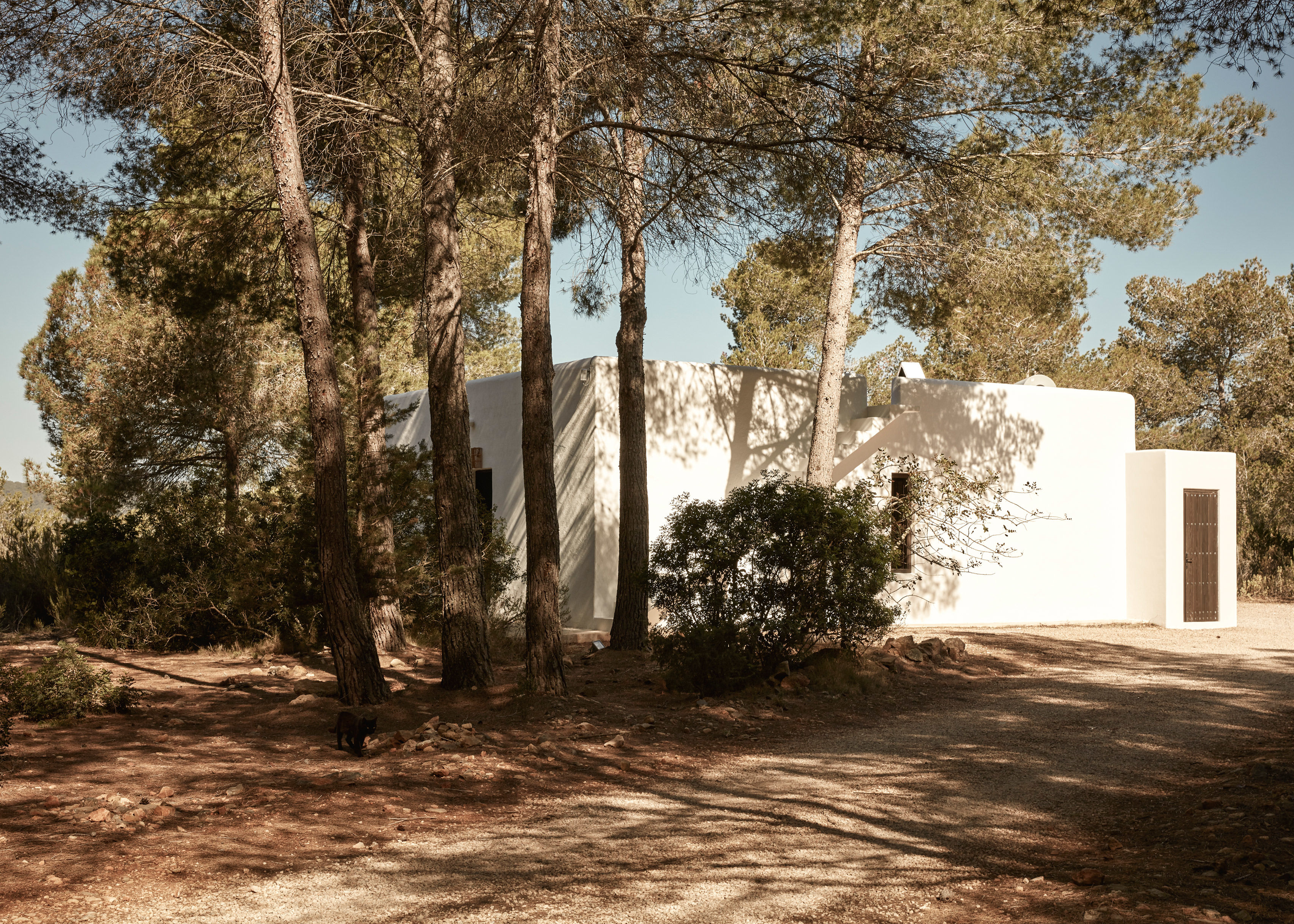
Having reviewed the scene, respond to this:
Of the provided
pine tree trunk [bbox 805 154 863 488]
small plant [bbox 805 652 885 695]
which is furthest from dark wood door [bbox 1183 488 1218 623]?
small plant [bbox 805 652 885 695]

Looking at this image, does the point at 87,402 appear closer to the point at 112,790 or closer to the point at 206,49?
the point at 206,49

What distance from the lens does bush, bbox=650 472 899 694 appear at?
26.7ft

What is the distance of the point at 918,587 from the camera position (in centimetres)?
1423

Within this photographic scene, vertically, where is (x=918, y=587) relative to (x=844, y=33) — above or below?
below

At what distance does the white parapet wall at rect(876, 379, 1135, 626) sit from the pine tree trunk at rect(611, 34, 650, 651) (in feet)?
14.7

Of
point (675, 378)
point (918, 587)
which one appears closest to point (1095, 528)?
point (918, 587)

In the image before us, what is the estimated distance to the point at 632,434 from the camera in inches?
443

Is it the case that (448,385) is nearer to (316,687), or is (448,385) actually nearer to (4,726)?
(316,687)

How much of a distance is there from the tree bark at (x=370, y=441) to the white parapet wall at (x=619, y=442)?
111 inches

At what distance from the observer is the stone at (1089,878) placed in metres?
3.99

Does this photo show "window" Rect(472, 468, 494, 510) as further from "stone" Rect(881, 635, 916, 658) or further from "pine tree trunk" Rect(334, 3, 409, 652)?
"stone" Rect(881, 635, 916, 658)

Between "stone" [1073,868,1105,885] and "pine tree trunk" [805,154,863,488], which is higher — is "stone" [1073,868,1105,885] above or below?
below

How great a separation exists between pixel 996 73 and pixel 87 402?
17223 mm

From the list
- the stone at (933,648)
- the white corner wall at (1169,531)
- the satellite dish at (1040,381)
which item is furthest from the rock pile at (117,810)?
the white corner wall at (1169,531)
